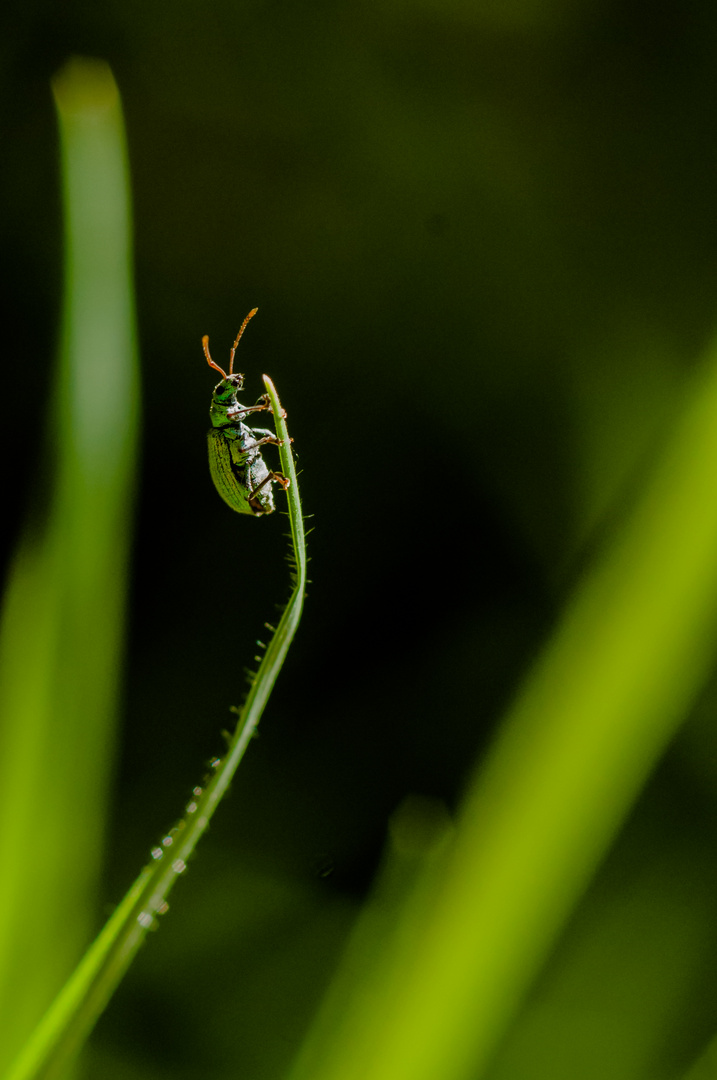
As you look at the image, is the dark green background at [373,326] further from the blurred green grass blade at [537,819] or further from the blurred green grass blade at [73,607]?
the blurred green grass blade at [537,819]

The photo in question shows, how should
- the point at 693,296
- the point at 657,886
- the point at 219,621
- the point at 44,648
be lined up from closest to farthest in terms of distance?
the point at 44,648 < the point at 657,886 < the point at 693,296 < the point at 219,621

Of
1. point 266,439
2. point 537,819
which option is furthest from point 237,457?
point 537,819

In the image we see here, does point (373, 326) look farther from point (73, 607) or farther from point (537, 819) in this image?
point (537, 819)

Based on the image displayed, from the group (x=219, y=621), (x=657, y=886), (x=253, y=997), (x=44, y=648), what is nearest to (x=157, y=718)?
(x=219, y=621)

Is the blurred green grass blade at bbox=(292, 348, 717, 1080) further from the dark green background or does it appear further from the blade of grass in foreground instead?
the dark green background

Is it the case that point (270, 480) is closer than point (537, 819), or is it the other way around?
point (537, 819)

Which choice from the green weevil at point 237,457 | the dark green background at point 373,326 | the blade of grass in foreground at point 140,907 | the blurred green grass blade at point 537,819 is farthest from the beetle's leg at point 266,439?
the blurred green grass blade at point 537,819

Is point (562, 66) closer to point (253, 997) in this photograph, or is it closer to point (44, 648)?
point (44, 648)
